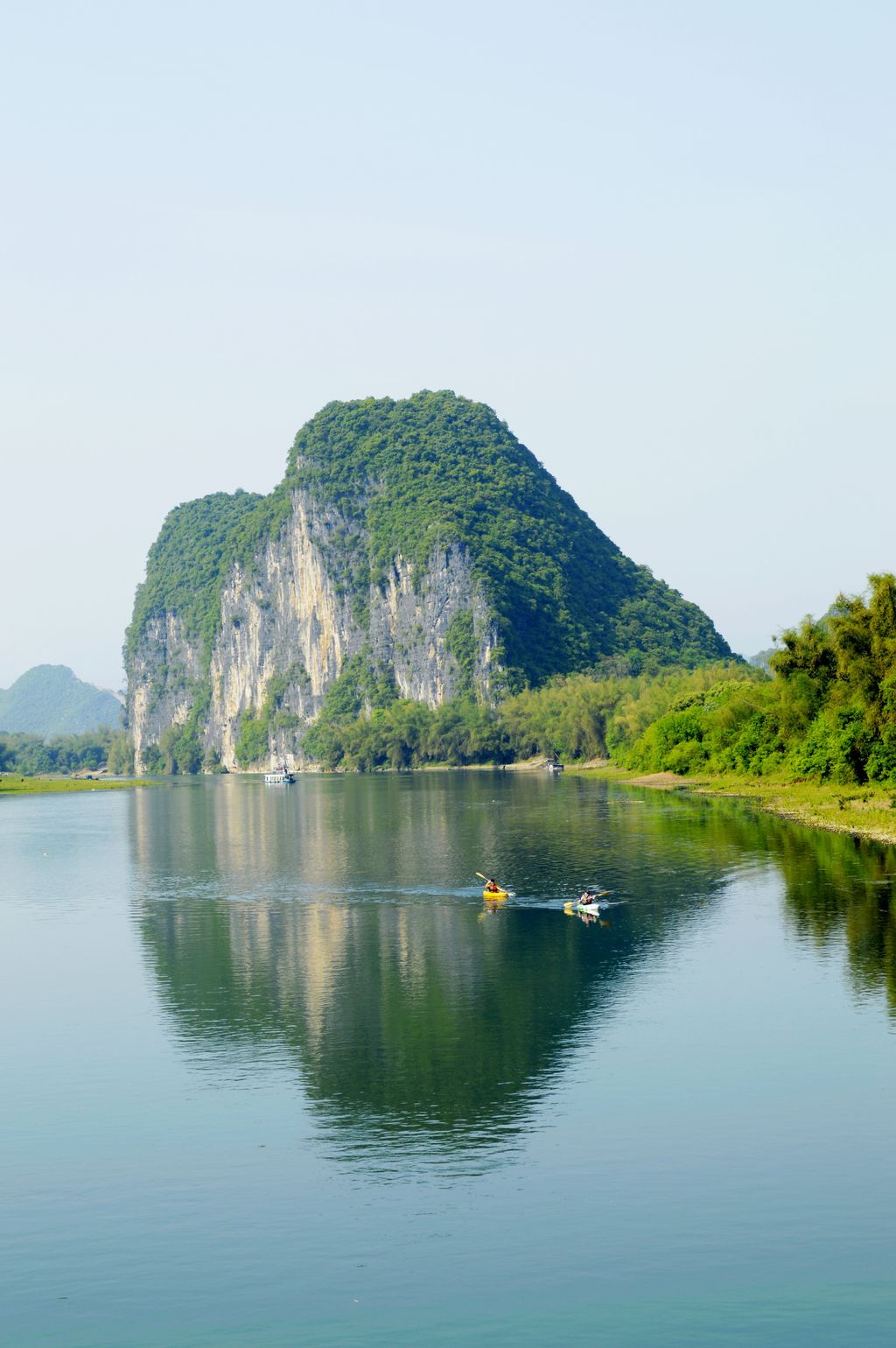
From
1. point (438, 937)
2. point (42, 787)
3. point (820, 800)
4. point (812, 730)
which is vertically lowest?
point (438, 937)

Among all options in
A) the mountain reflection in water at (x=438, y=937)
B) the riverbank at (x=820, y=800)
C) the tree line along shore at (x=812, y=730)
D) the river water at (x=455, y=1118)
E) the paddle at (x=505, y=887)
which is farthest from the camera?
the tree line along shore at (x=812, y=730)

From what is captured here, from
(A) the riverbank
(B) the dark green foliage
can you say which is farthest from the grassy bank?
(A) the riverbank

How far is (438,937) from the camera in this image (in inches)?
1825

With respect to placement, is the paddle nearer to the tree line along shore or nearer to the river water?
the river water

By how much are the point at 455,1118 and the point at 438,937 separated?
20071 millimetres

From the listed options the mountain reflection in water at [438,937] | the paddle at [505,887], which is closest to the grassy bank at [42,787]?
the mountain reflection in water at [438,937]

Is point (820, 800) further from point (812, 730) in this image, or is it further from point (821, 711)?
point (821, 711)

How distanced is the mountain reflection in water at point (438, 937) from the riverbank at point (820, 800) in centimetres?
193

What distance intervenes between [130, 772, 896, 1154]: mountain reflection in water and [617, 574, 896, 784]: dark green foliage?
6.65 metres

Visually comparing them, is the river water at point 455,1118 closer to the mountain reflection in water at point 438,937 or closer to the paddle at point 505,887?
the mountain reflection in water at point 438,937

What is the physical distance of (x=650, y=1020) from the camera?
33562 millimetres

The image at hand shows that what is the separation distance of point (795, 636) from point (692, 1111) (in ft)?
237

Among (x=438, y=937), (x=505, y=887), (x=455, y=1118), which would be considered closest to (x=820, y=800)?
(x=505, y=887)

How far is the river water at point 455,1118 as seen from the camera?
62.0 feet
